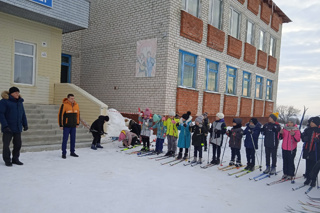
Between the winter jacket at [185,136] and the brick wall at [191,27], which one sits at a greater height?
the brick wall at [191,27]

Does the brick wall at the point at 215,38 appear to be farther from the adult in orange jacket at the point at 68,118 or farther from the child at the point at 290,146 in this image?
the adult in orange jacket at the point at 68,118

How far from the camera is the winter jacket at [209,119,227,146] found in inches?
284

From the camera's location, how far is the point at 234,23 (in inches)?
639

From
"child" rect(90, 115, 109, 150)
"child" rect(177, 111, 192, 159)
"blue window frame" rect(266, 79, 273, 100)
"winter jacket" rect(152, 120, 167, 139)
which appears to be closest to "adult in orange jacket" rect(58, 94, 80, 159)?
"child" rect(90, 115, 109, 150)

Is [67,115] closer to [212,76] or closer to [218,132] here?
[218,132]

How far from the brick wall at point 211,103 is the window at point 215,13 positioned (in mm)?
4145

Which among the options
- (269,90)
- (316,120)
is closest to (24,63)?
(316,120)

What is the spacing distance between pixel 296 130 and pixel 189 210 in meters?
3.81

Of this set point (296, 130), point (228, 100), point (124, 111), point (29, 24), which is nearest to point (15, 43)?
point (29, 24)

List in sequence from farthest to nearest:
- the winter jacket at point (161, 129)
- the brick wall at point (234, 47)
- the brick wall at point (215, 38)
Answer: the brick wall at point (234, 47)
the brick wall at point (215, 38)
the winter jacket at point (161, 129)

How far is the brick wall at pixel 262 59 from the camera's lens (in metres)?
18.9

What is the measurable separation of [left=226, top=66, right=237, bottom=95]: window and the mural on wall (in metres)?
6.09

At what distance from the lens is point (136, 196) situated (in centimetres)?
437

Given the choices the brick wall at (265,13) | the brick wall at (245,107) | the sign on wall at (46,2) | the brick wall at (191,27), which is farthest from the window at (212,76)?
the sign on wall at (46,2)
